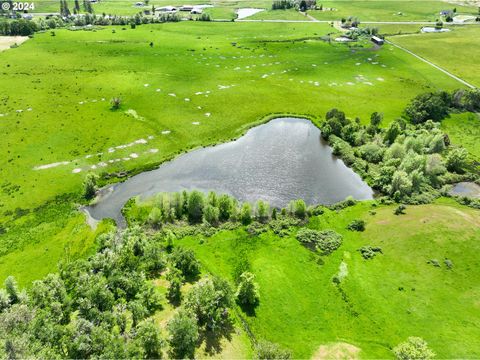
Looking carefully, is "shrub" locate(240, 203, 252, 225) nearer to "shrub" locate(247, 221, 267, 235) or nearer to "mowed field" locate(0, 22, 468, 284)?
"shrub" locate(247, 221, 267, 235)

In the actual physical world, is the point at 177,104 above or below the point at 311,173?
above

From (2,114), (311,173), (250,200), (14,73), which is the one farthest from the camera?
(14,73)

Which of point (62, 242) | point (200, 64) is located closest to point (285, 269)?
point (62, 242)

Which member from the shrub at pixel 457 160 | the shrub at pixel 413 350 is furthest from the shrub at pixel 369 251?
the shrub at pixel 457 160

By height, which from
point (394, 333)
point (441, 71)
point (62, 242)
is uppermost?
point (441, 71)

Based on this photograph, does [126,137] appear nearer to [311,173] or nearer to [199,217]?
[199,217]

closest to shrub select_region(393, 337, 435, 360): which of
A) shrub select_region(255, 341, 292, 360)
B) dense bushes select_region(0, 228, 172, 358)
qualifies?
shrub select_region(255, 341, 292, 360)
